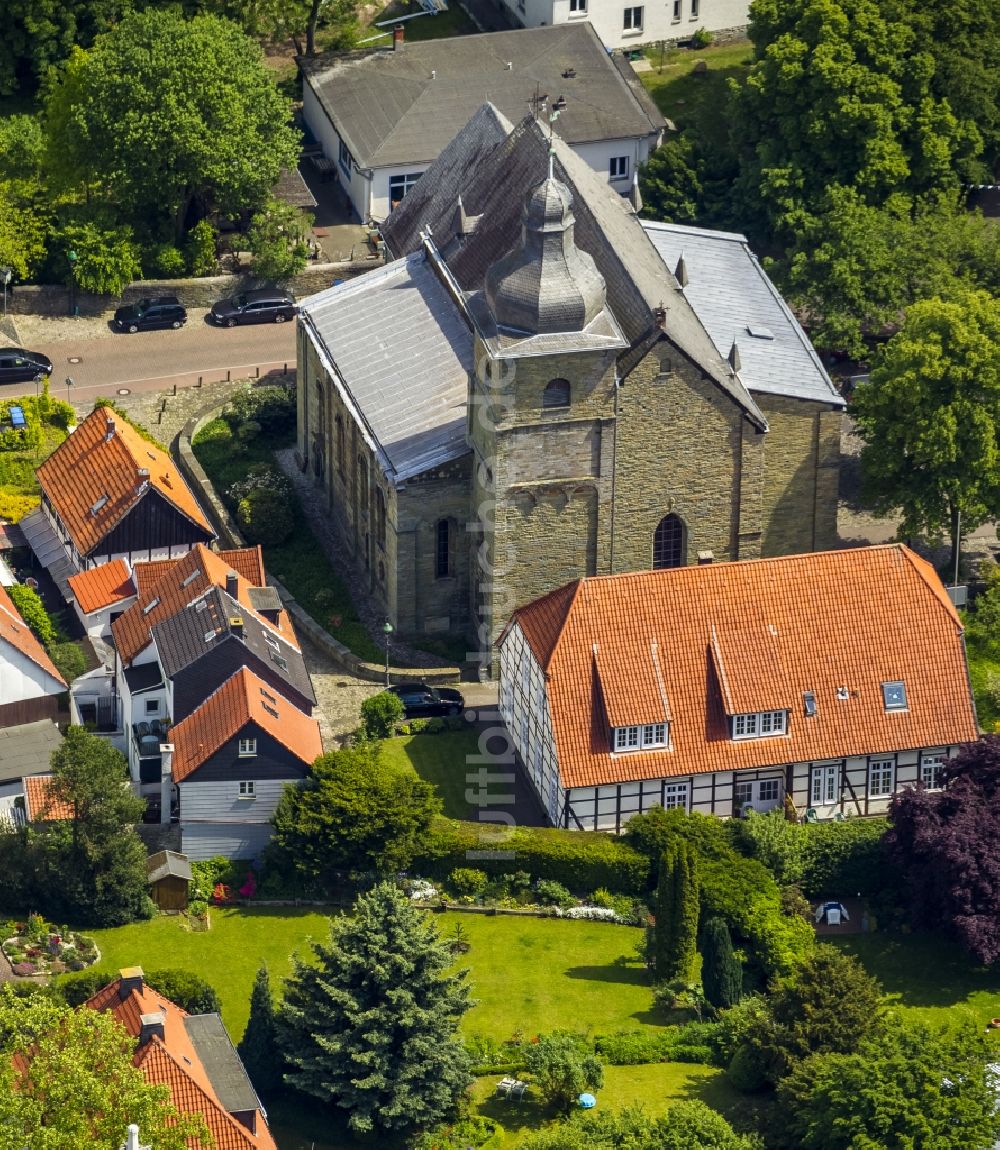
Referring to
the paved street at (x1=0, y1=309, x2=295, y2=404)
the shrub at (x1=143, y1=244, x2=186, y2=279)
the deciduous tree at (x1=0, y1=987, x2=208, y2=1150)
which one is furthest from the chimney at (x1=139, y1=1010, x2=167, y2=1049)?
the shrub at (x1=143, y1=244, x2=186, y2=279)

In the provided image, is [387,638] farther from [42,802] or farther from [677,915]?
[677,915]

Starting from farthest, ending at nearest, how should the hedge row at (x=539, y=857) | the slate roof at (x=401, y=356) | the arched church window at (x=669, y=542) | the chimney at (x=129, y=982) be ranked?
the slate roof at (x=401, y=356), the arched church window at (x=669, y=542), the hedge row at (x=539, y=857), the chimney at (x=129, y=982)

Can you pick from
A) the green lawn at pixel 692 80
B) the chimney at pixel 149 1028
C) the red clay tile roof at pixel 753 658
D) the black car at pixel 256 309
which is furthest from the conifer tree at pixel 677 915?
the green lawn at pixel 692 80

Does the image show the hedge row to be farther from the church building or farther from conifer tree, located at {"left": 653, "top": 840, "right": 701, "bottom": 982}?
the church building

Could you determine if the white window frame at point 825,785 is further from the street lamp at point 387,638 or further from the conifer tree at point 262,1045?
the conifer tree at point 262,1045

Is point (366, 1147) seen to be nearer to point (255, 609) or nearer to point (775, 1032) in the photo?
point (775, 1032)

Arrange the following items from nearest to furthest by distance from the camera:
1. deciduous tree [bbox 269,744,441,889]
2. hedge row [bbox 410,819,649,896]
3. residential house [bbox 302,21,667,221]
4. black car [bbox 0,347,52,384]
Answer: deciduous tree [bbox 269,744,441,889]
hedge row [bbox 410,819,649,896]
black car [bbox 0,347,52,384]
residential house [bbox 302,21,667,221]
